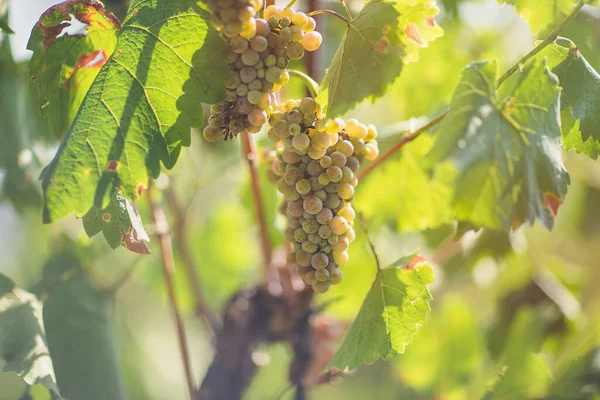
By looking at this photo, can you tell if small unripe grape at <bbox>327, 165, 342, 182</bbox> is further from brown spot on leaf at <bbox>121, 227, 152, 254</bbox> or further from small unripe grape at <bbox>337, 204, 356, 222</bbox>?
brown spot on leaf at <bbox>121, 227, 152, 254</bbox>

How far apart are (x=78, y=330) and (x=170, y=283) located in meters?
0.17

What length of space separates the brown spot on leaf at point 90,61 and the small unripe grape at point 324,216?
346 mm

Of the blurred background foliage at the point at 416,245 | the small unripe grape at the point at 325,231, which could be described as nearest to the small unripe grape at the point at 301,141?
the small unripe grape at the point at 325,231

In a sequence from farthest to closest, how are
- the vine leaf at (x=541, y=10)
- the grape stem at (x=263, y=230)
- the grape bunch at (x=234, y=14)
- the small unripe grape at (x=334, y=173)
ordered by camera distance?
the grape stem at (x=263, y=230)
the vine leaf at (x=541, y=10)
the small unripe grape at (x=334, y=173)
the grape bunch at (x=234, y=14)

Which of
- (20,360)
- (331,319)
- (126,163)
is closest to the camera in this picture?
(126,163)

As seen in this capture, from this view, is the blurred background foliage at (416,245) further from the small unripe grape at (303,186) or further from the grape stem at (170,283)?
the small unripe grape at (303,186)

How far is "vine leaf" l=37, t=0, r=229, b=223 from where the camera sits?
1.92 feet

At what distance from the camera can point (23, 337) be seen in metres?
0.75

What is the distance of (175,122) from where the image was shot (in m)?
0.62

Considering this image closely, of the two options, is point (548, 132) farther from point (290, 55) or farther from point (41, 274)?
point (41, 274)

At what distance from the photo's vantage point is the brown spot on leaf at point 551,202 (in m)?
0.68

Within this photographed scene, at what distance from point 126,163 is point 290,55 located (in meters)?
0.21

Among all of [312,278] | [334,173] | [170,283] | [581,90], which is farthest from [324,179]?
[170,283]

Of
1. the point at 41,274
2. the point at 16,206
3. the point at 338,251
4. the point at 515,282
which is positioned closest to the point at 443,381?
the point at 515,282
